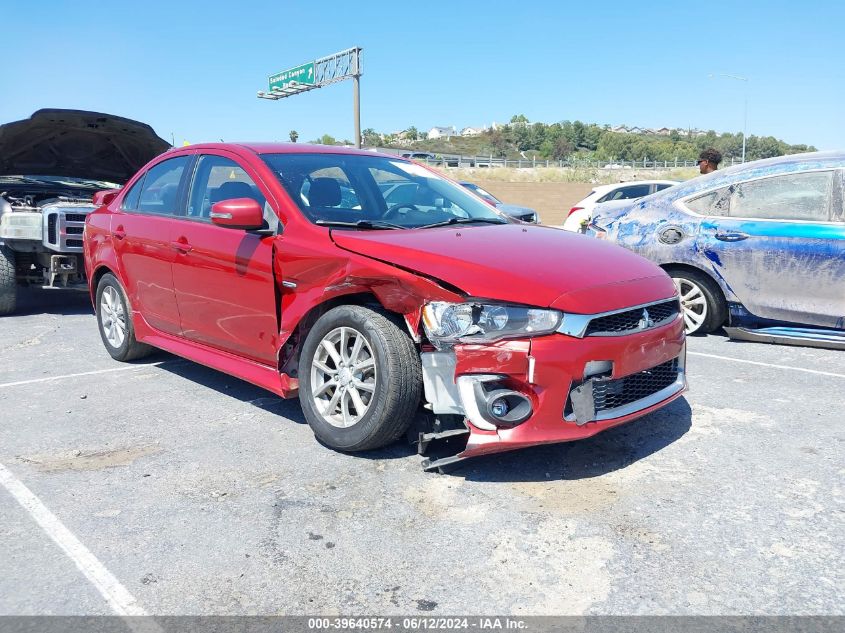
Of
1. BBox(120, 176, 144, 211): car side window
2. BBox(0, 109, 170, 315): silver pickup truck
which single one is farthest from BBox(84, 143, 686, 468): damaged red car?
BBox(0, 109, 170, 315): silver pickup truck

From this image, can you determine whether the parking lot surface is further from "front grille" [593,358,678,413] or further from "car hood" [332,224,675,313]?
"car hood" [332,224,675,313]

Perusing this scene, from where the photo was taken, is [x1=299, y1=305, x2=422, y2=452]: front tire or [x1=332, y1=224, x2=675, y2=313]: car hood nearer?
[x1=332, y1=224, x2=675, y2=313]: car hood

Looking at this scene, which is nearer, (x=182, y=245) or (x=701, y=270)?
(x=182, y=245)

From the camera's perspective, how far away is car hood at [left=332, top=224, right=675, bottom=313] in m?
3.25

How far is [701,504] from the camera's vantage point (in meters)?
3.13

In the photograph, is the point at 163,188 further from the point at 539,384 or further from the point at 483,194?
the point at 483,194

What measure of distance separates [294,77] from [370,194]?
32.8 m

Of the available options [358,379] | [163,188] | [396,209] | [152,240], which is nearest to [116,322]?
→ [152,240]

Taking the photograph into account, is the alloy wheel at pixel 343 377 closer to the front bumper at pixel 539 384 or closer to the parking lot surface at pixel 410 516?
the parking lot surface at pixel 410 516

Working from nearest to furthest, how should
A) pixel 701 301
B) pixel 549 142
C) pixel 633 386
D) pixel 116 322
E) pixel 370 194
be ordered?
1. pixel 633 386
2. pixel 370 194
3. pixel 116 322
4. pixel 701 301
5. pixel 549 142

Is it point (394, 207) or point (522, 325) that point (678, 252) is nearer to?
point (394, 207)

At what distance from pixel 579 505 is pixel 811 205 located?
406 centimetres

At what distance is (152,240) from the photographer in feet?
16.2

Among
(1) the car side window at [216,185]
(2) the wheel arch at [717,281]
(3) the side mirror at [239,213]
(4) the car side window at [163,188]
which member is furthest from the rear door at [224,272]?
(2) the wheel arch at [717,281]
